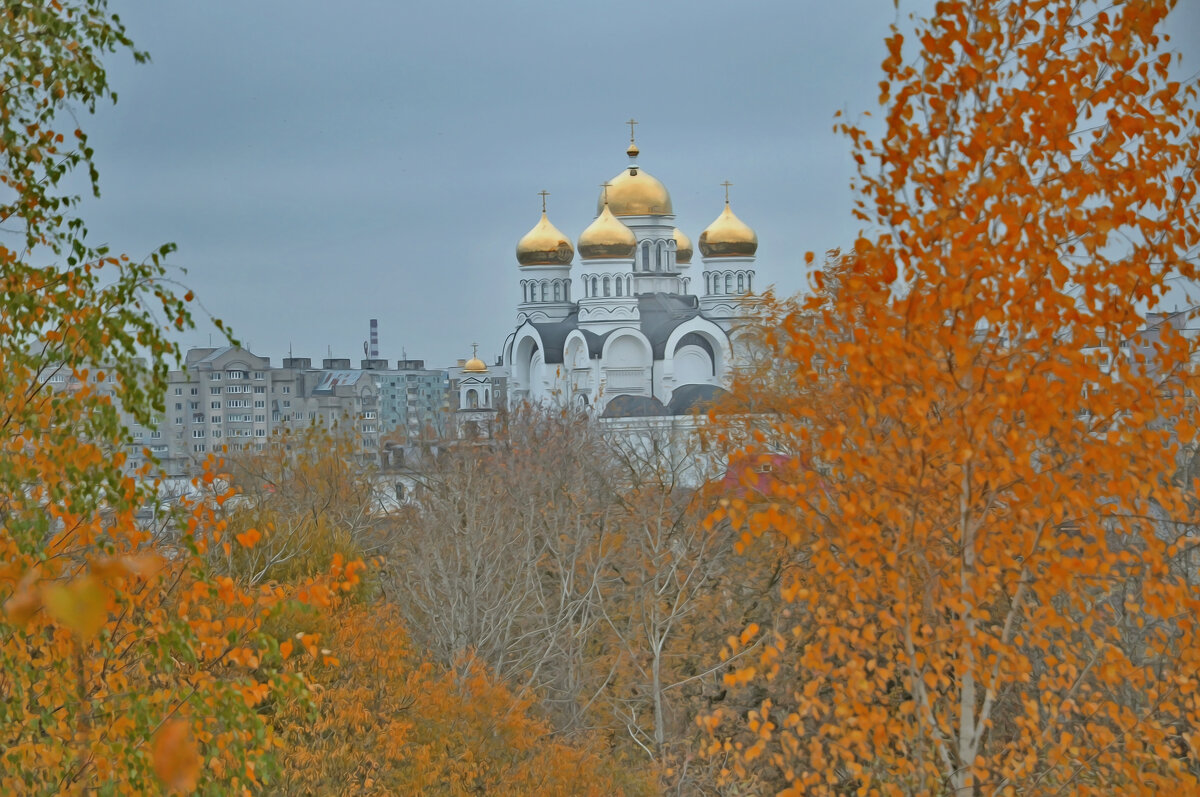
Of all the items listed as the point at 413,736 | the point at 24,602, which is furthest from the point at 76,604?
the point at 413,736

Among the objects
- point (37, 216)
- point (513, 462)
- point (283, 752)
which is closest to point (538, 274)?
point (513, 462)

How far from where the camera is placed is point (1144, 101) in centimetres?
410

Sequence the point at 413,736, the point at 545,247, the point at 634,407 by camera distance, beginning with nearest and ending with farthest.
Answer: the point at 413,736
the point at 634,407
the point at 545,247

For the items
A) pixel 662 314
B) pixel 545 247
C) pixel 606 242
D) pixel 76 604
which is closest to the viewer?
pixel 76 604

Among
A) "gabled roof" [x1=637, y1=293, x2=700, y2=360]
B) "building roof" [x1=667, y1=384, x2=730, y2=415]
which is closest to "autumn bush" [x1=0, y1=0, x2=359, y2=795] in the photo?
"building roof" [x1=667, y1=384, x2=730, y2=415]

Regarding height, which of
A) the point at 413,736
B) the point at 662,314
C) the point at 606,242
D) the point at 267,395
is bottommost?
the point at 413,736

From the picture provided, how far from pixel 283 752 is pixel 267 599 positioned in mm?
5015

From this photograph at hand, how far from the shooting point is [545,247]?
5625 cm

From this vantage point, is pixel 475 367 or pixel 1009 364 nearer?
pixel 1009 364

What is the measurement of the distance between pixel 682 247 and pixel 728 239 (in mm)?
2464

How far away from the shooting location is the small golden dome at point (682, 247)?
191ft

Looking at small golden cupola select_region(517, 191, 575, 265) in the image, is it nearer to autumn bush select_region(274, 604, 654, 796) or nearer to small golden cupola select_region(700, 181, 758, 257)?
small golden cupola select_region(700, 181, 758, 257)

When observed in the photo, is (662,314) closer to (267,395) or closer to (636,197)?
(636,197)

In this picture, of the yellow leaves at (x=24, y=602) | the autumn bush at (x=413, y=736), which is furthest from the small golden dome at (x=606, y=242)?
the yellow leaves at (x=24, y=602)
